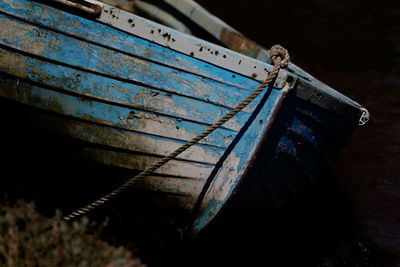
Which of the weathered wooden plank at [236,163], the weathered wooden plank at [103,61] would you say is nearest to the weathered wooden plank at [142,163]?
the weathered wooden plank at [236,163]

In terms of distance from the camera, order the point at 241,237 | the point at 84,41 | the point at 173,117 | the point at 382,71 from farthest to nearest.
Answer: the point at 382,71 → the point at 241,237 → the point at 173,117 → the point at 84,41

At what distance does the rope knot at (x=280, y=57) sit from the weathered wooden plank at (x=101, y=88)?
444 millimetres

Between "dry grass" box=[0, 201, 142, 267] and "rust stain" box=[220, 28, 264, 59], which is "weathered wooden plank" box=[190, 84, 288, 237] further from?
"rust stain" box=[220, 28, 264, 59]

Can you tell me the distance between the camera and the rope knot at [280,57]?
2220 mm

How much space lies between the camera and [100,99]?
2.21 m

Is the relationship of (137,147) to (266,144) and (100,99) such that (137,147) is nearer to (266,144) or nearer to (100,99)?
(100,99)

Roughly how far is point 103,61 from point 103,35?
0.49 ft

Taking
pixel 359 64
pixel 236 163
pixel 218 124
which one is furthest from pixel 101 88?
pixel 359 64

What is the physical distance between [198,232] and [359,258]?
1.59 meters

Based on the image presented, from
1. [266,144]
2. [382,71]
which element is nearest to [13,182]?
[266,144]

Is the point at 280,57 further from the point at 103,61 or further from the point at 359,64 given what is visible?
the point at 359,64

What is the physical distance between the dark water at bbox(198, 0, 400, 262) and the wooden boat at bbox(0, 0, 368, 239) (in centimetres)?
82

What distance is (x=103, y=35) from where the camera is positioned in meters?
2.12

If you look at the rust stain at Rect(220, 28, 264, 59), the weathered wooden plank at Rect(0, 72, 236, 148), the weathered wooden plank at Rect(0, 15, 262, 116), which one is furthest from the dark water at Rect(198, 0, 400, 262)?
the weathered wooden plank at Rect(0, 72, 236, 148)
